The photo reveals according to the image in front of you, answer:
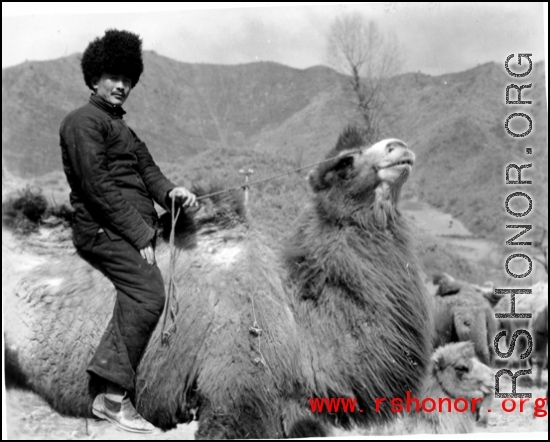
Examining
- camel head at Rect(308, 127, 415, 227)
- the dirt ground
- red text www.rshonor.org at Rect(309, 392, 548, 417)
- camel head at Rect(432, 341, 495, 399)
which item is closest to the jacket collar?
camel head at Rect(308, 127, 415, 227)

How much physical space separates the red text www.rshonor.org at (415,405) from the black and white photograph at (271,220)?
2 centimetres

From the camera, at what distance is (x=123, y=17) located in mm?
5098

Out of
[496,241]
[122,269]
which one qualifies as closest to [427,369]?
[496,241]

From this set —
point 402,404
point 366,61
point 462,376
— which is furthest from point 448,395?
point 366,61

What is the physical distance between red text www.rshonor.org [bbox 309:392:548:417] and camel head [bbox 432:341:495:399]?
0.07m

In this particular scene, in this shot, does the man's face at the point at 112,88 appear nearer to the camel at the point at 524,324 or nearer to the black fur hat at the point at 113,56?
the black fur hat at the point at 113,56

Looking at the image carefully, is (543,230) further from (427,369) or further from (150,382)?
(150,382)

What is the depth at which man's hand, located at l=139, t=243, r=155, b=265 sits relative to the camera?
4375 millimetres

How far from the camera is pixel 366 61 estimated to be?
5602mm

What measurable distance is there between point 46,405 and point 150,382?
0.96 meters

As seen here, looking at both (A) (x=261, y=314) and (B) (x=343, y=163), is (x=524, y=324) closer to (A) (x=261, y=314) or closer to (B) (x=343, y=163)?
(B) (x=343, y=163)

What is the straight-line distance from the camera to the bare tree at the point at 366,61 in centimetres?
528

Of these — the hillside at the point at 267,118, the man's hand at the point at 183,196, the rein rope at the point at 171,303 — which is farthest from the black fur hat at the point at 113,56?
the rein rope at the point at 171,303

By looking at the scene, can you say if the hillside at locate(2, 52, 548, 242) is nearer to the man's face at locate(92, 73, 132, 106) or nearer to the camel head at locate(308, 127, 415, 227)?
the camel head at locate(308, 127, 415, 227)
